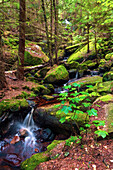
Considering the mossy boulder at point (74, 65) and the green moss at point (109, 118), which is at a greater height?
the mossy boulder at point (74, 65)

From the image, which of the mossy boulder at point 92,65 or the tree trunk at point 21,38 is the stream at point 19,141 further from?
the mossy boulder at point 92,65

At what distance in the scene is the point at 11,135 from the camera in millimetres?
4602

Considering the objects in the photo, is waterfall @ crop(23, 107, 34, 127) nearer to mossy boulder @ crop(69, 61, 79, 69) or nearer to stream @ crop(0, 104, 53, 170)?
stream @ crop(0, 104, 53, 170)

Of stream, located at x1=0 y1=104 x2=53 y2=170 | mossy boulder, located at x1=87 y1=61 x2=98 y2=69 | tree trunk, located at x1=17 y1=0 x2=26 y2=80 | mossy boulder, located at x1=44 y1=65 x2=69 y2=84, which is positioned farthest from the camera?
mossy boulder, located at x1=87 y1=61 x2=98 y2=69

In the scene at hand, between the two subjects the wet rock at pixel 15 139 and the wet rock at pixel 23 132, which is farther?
the wet rock at pixel 23 132

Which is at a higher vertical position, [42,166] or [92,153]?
[92,153]

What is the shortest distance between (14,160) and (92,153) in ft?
9.20

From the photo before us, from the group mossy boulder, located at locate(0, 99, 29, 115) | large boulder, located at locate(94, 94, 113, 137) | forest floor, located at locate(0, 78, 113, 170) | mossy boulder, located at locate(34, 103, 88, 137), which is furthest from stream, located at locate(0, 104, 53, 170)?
large boulder, located at locate(94, 94, 113, 137)

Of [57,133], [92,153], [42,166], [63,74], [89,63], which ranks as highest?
[89,63]

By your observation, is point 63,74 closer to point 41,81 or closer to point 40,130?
point 41,81

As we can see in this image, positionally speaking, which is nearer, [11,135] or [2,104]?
[11,135]

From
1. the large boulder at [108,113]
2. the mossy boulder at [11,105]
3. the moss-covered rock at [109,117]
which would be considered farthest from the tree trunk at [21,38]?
the moss-covered rock at [109,117]

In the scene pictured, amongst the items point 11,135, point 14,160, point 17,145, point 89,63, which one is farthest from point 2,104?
point 89,63

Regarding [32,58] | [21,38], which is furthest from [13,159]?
[32,58]
